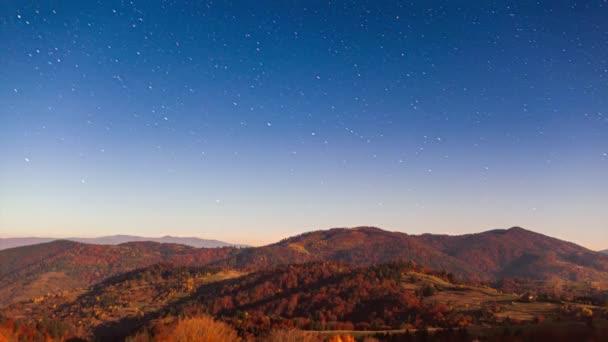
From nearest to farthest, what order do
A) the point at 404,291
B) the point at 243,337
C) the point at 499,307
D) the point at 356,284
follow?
the point at 243,337 → the point at 499,307 → the point at 404,291 → the point at 356,284

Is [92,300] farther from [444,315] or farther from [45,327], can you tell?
[444,315]

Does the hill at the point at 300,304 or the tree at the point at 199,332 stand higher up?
the tree at the point at 199,332

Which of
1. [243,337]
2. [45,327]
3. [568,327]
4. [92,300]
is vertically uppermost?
[568,327]

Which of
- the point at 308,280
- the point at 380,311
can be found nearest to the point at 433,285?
the point at 380,311

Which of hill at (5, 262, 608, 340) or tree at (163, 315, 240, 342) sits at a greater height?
tree at (163, 315, 240, 342)

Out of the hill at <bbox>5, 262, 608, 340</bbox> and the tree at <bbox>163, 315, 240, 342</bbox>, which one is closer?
the tree at <bbox>163, 315, 240, 342</bbox>

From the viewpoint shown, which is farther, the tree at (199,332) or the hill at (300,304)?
the hill at (300,304)

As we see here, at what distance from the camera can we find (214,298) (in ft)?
486

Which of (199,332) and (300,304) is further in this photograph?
(300,304)

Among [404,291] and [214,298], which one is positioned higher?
[404,291]

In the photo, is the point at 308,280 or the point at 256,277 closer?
the point at 308,280

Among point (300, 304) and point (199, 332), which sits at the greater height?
point (199, 332)

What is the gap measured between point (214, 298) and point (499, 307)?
11032 cm

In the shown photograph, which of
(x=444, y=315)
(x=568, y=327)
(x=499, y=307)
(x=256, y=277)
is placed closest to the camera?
(x=568, y=327)
